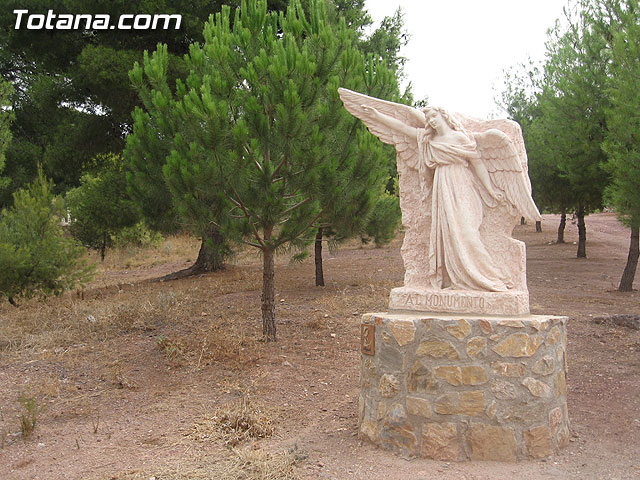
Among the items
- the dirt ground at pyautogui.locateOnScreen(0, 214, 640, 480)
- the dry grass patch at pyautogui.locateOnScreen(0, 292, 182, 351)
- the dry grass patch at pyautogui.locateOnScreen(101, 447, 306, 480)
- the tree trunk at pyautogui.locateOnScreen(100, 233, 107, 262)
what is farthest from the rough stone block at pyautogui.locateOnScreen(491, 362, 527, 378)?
the tree trunk at pyautogui.locateOnScreen(100, 233, 107, 262)

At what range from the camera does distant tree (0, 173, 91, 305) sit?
28.6 feet

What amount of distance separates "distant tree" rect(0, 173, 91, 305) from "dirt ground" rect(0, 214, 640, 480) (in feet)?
1.15

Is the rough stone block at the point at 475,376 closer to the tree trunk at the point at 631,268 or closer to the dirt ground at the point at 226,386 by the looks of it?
the dirt ground at the point at 226,386

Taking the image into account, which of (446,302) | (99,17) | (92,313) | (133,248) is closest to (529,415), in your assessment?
(446,302)

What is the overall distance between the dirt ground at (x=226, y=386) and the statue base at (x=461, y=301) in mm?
1004

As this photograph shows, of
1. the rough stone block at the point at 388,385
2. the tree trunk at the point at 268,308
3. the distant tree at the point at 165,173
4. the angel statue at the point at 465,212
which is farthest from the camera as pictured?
the tree trunk at the point at 268,308

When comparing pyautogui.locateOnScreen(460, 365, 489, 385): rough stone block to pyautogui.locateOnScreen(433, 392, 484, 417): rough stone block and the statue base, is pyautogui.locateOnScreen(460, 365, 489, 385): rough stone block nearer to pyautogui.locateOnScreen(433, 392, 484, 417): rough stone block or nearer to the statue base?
pyautogui.locateOnScreen(433, 392, 484, 417): rough stone block

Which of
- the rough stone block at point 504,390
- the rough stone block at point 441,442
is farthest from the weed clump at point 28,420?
the rough stone block at point 504,390

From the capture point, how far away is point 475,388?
144 inches

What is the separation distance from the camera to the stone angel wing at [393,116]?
4527 mm

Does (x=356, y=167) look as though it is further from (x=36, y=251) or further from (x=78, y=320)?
(x=36, y=251)

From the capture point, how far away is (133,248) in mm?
19578

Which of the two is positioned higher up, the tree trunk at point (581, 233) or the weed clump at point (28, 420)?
the tree trunk at point (581, 233)

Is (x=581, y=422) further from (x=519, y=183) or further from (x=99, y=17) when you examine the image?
(x=99, y=17)
